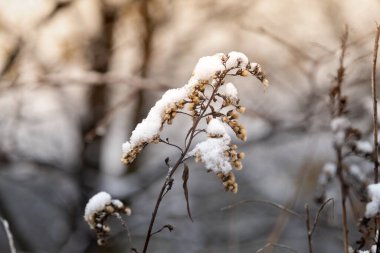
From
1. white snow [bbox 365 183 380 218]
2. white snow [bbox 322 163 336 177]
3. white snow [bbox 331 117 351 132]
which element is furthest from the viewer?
white snow [bbox 322 163 336 177]

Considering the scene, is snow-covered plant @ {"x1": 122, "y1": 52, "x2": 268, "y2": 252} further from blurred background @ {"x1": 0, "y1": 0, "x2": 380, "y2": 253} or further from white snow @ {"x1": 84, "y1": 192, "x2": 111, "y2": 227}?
blurred background @ {"x1": 0, "y1": 0, "x2": 380, "y2": 253}

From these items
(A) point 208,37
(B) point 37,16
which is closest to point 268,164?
(A) point 208,37

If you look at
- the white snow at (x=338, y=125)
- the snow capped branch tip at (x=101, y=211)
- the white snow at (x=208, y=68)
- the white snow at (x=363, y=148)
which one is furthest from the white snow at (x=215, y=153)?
the white snow at (x=363, y=148)

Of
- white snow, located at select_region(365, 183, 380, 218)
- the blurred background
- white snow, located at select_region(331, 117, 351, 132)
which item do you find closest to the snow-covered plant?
white snow, located at select_region(365, 183, 380, 218)

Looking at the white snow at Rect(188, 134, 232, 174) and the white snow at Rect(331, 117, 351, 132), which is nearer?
the white snow at Rect(188, 134, 232, 174)

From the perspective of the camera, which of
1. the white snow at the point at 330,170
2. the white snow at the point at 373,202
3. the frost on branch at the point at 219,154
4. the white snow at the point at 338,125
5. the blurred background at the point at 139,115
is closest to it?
the frost on branch at the point at 219,154

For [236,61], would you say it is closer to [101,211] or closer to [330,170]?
[101,211]

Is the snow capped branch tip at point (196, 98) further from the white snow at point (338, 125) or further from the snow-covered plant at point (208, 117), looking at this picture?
the white snow at point (338, 125)
